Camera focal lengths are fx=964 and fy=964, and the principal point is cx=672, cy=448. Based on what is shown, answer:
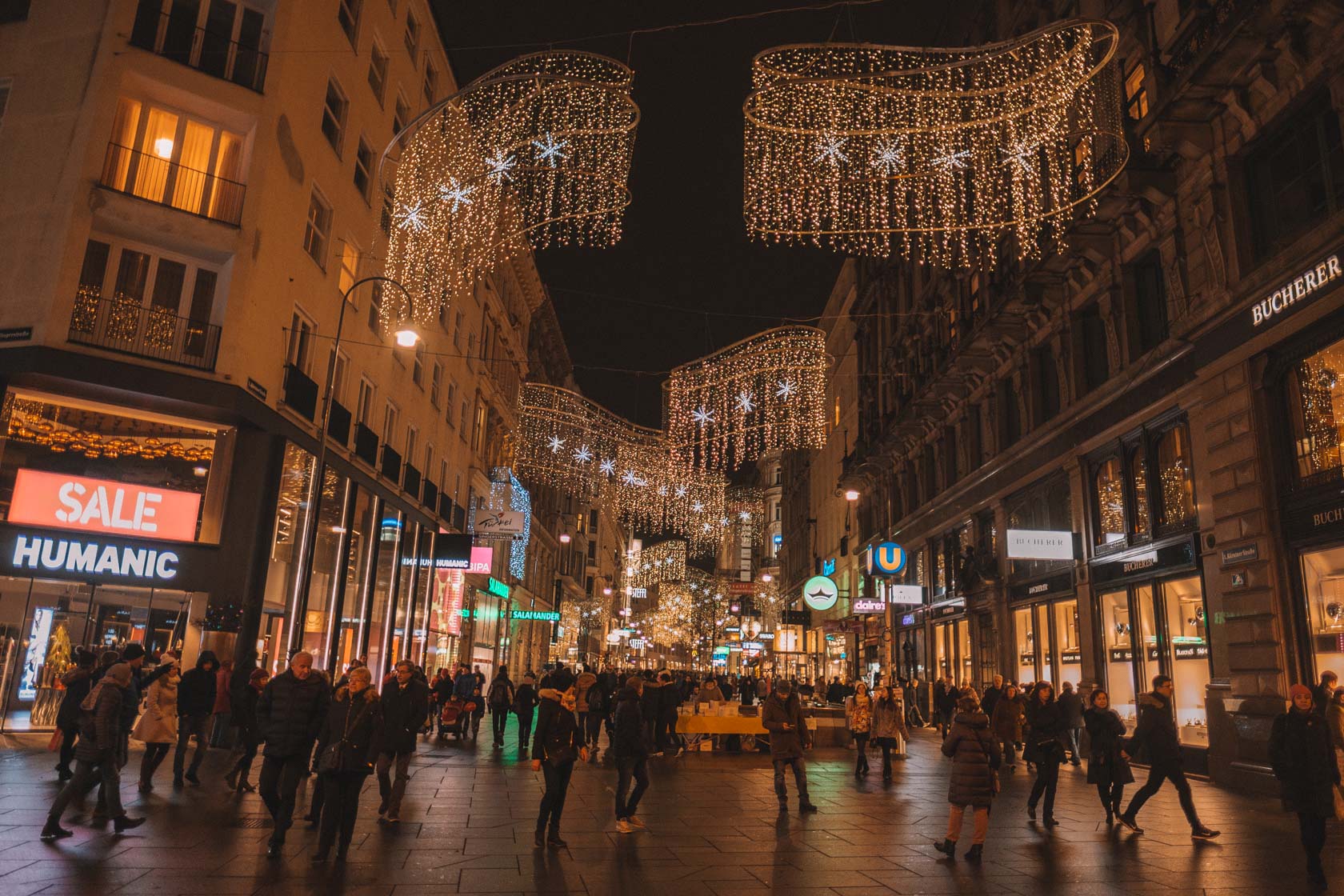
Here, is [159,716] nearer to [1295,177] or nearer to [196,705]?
[196,705]

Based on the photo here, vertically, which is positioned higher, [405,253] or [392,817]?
[405,253]

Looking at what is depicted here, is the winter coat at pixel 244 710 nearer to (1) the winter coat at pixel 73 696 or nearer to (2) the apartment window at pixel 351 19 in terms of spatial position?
(1) the winter coat at pixel 73 696

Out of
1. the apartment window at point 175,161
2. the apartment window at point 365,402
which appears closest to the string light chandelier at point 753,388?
the apartment window at point 365,402

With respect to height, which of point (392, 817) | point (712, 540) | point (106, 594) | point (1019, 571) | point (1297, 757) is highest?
point (712, 540)

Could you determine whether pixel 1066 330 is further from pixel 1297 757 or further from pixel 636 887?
pixel 636 887

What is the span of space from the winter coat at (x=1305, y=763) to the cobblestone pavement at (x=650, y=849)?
0.77 m

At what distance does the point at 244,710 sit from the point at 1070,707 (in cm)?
1592

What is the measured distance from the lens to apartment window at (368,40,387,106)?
28.7 metres

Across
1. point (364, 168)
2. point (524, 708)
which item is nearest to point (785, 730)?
point (524, 708)

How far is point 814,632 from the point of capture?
218 feet

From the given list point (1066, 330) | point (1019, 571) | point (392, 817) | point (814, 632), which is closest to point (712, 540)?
point (814, 632)

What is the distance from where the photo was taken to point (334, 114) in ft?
86.3

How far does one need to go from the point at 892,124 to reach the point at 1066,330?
911 cm

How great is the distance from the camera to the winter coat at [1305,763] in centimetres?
902
